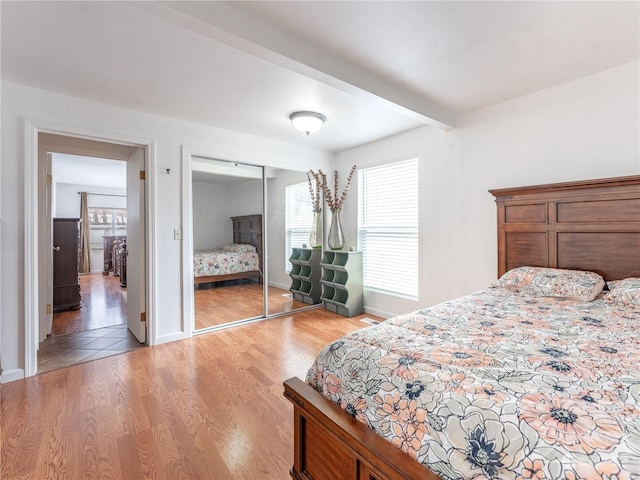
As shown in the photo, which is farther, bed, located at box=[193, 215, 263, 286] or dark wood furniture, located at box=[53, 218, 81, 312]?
dark wood furniture, located at box=[53, 218, 81, 312]

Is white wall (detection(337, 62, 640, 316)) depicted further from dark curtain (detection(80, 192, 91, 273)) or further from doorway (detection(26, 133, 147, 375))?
dark curtain (detection(80, 192, 91, 273))

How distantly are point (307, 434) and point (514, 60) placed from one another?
2.74m

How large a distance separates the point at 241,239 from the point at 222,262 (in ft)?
1.24

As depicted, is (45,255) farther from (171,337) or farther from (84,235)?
(84,235)

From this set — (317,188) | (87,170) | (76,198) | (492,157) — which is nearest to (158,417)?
(317,188)

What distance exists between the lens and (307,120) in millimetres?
3043

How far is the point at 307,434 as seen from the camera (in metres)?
1.34

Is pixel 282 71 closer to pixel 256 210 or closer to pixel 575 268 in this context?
pixel 256 210

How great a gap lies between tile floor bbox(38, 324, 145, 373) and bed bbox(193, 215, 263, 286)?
1074 mm

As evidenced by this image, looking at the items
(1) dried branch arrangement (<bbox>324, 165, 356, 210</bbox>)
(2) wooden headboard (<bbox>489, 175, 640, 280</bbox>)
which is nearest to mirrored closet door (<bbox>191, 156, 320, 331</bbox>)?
(1) dried branch arrangement (<bbox>324, 165, 356, 210</bbox>)

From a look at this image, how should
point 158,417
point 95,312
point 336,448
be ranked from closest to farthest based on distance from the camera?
point 336,448 → point 158,417 → point 95,312

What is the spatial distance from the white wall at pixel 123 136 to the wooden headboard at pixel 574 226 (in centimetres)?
278

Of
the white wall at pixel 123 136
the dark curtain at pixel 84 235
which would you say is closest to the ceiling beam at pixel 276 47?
the white wall at pixel 123 136

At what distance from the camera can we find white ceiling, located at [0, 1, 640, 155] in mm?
1662
